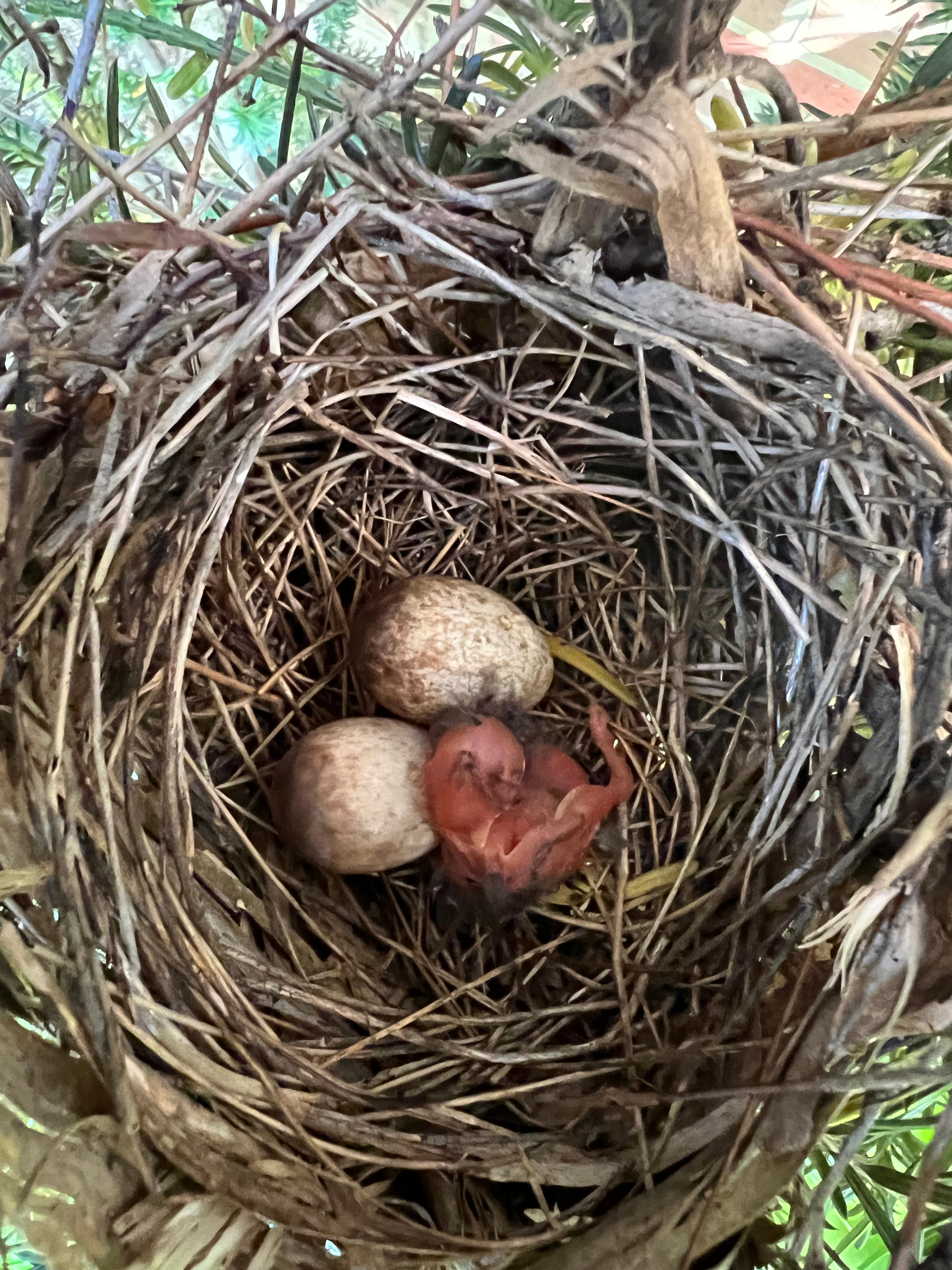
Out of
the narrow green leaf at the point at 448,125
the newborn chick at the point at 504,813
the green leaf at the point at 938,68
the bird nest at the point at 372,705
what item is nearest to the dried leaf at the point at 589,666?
the bird nest at the point at 372,705

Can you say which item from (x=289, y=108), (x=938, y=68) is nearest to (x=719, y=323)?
(x=938, y=68)

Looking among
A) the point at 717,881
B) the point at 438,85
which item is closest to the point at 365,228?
the point at 438,85

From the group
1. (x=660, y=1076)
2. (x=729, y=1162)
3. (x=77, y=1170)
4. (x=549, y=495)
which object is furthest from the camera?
(x=549, y=495)

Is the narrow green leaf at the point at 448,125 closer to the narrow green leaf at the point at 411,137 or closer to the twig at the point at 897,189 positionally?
the narrow green leaf at the point at 411,137

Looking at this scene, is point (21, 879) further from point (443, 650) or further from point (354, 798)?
point (443, 650)

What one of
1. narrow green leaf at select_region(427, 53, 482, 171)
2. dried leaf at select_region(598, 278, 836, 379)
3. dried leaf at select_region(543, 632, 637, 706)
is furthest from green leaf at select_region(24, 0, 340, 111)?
dried leaf at select_region(543, 632, 637, 706)

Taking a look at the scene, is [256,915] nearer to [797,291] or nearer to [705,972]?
[705,972]
